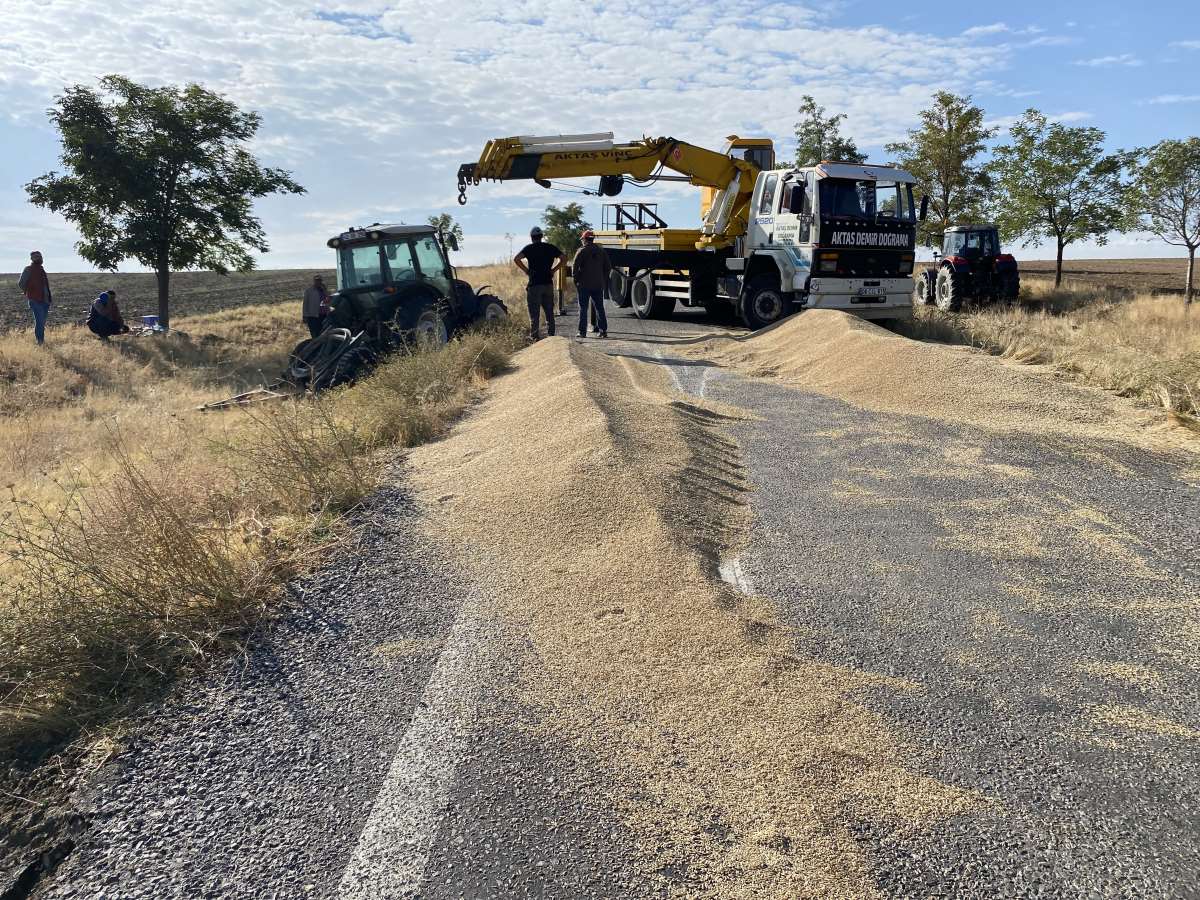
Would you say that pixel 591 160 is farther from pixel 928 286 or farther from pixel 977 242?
pixel 977 242

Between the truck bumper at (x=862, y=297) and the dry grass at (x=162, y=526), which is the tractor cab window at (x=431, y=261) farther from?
the truck bumper at (x=862, y=297)

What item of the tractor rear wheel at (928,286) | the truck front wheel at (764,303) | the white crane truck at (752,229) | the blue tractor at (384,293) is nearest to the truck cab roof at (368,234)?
the blue tractor at (384,293)

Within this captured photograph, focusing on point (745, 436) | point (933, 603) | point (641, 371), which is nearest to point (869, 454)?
point (745, 436)

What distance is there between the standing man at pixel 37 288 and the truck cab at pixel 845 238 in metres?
15.3

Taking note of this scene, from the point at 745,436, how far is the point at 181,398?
10.5 m

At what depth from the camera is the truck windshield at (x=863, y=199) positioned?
1376 cm

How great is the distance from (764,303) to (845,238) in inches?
76.6

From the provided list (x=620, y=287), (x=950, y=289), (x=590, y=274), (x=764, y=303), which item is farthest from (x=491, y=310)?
(x=950, y=289)

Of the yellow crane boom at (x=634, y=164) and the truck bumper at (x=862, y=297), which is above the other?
the yellow crane boom at (x=634, y=164)

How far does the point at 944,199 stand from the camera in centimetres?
3200

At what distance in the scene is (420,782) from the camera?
2607 millimetres

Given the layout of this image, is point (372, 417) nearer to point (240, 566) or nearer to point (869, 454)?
point (240, 566)

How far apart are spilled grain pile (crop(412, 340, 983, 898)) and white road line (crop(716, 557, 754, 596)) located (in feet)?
0.26

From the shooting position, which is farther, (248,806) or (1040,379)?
(1040,379)
